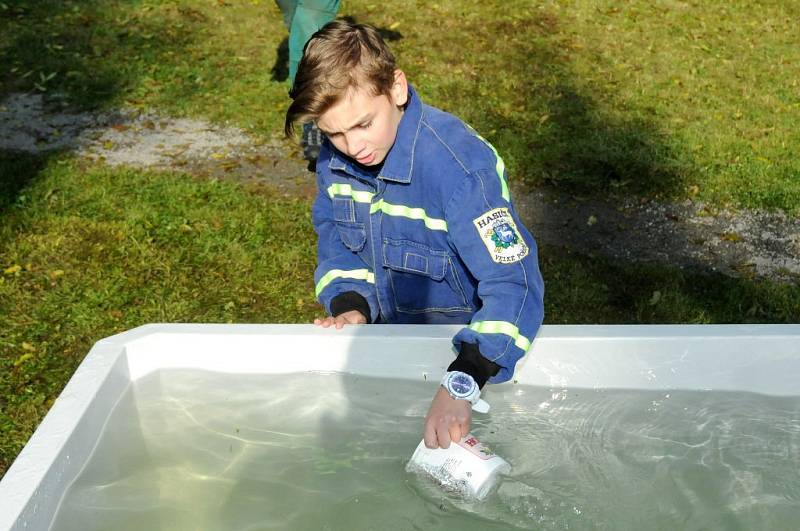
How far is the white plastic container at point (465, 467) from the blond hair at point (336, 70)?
2.97 ft

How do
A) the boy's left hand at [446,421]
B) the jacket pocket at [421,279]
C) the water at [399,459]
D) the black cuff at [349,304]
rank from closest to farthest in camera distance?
the boy's left hand at [446,421] < the water at [399,459] < the jacket pocket at [421,279] < the black cuff at [349,304]

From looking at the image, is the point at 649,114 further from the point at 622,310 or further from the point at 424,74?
the point at 622,310

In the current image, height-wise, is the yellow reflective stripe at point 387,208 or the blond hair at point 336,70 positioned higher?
the blond hair at point 336,70

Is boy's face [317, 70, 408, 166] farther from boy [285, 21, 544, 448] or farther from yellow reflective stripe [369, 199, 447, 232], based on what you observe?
yellow reflective stripe [369, 199, 447, 232]

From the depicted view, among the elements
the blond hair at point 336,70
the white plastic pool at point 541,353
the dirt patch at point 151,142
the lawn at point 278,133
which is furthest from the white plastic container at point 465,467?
the dirt patch at point 151,142

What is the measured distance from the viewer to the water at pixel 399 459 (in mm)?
2369

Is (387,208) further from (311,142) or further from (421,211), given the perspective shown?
(311,142)

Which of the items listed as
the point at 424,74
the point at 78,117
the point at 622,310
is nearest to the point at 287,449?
the point at 622,310

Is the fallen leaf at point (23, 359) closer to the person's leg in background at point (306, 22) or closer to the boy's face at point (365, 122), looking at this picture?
the boy's face at point (365, 122)

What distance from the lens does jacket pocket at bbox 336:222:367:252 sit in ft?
9.14

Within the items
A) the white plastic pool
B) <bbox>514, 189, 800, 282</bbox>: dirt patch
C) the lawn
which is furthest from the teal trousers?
the white plastic pool

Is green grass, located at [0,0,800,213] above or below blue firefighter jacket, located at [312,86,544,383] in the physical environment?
below

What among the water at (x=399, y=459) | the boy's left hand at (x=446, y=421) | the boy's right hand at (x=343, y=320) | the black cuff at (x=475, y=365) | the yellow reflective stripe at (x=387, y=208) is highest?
the yellow reflective stripe at (x=387, y=208)

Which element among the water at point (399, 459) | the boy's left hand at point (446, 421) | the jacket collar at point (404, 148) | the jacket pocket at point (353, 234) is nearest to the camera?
the boy's left hand at point (446, 421)
